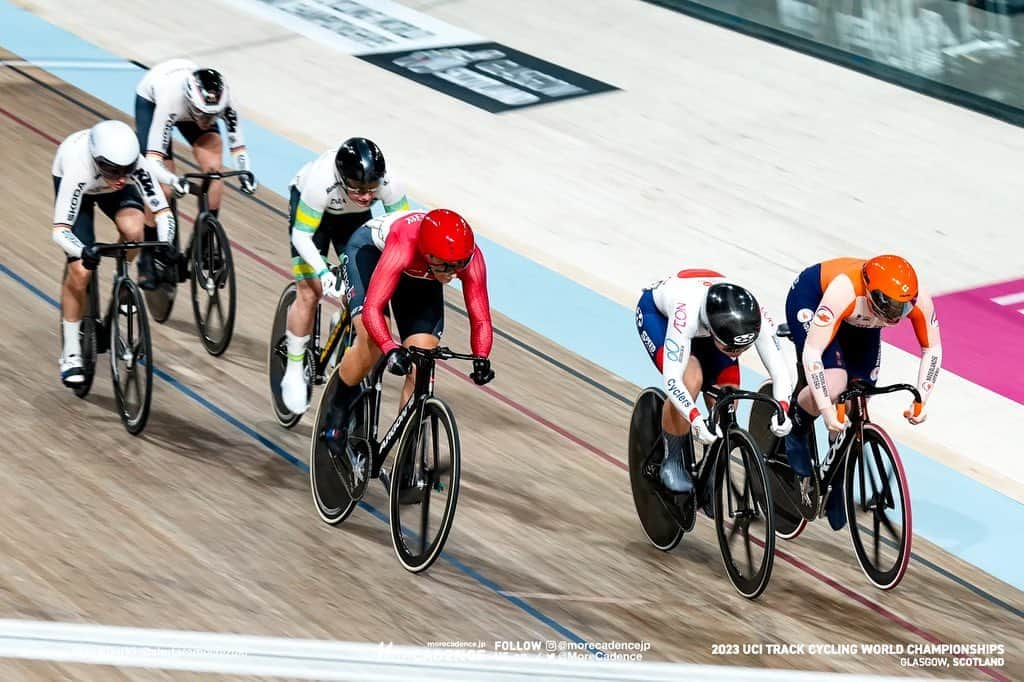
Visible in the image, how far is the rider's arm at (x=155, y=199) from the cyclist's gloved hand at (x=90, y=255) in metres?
0.32

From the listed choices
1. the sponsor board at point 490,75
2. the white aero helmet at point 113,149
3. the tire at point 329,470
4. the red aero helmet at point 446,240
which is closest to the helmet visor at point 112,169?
the white aero helmet at point 113,149

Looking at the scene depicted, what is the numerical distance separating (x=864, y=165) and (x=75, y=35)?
237 inches

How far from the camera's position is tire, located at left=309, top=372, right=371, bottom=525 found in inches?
224

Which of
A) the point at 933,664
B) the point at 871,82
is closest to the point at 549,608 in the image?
the point at 933,664

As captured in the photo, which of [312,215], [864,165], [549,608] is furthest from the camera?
[864,165]

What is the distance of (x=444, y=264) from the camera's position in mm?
5125

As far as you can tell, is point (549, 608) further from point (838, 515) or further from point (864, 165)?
point (864, 165)

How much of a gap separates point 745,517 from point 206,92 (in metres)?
3.14

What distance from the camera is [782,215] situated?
9820mm

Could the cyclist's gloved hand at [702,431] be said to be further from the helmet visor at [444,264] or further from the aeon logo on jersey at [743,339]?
the helmet visor at [444,264]

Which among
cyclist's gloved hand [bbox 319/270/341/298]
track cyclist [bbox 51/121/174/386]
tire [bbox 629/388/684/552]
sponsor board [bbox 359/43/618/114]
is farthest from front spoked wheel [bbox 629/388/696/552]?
sponsor board [bbox 359/43/618/114]

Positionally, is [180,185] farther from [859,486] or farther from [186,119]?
[859,486]

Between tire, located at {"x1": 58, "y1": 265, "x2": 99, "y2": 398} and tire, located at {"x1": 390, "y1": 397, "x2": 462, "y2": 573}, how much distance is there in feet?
5.47

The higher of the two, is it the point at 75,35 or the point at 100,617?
the point at 100,617
